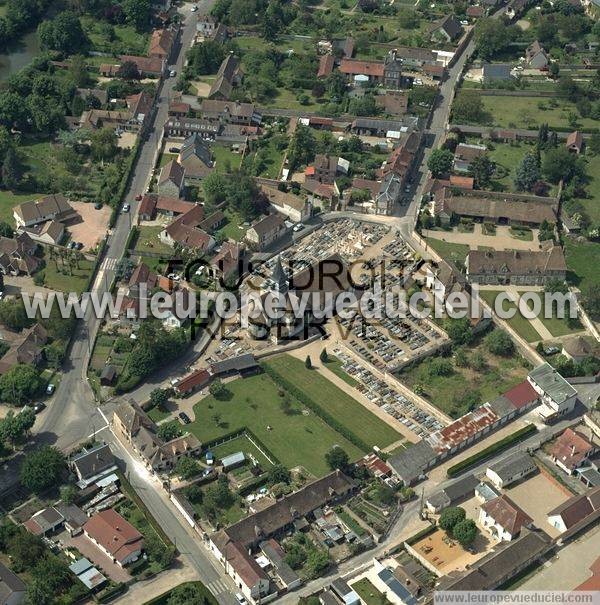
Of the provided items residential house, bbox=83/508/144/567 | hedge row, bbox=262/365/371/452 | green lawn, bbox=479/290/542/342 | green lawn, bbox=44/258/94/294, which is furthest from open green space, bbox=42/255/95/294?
green lawn, bbox=479/290/542/342

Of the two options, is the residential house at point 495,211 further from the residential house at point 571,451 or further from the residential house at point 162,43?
the residential house at point 162,43

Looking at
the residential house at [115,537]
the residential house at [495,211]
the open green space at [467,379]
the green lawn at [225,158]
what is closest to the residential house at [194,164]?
the green lawn at [225,158]

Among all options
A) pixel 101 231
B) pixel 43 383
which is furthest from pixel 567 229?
pixel 43 383

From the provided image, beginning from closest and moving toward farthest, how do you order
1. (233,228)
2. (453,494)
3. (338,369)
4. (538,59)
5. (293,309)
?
(453,494), (338,369), (293,309), (233,228), (538,59)

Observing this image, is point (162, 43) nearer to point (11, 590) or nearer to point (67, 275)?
point (67, 275)

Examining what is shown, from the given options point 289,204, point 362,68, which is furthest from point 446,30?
point 289,204

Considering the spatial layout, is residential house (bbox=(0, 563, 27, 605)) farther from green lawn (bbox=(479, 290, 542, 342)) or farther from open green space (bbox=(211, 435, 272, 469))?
green lawn (bbox=(479, 290, 542, 342))

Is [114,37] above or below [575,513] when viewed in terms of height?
above
